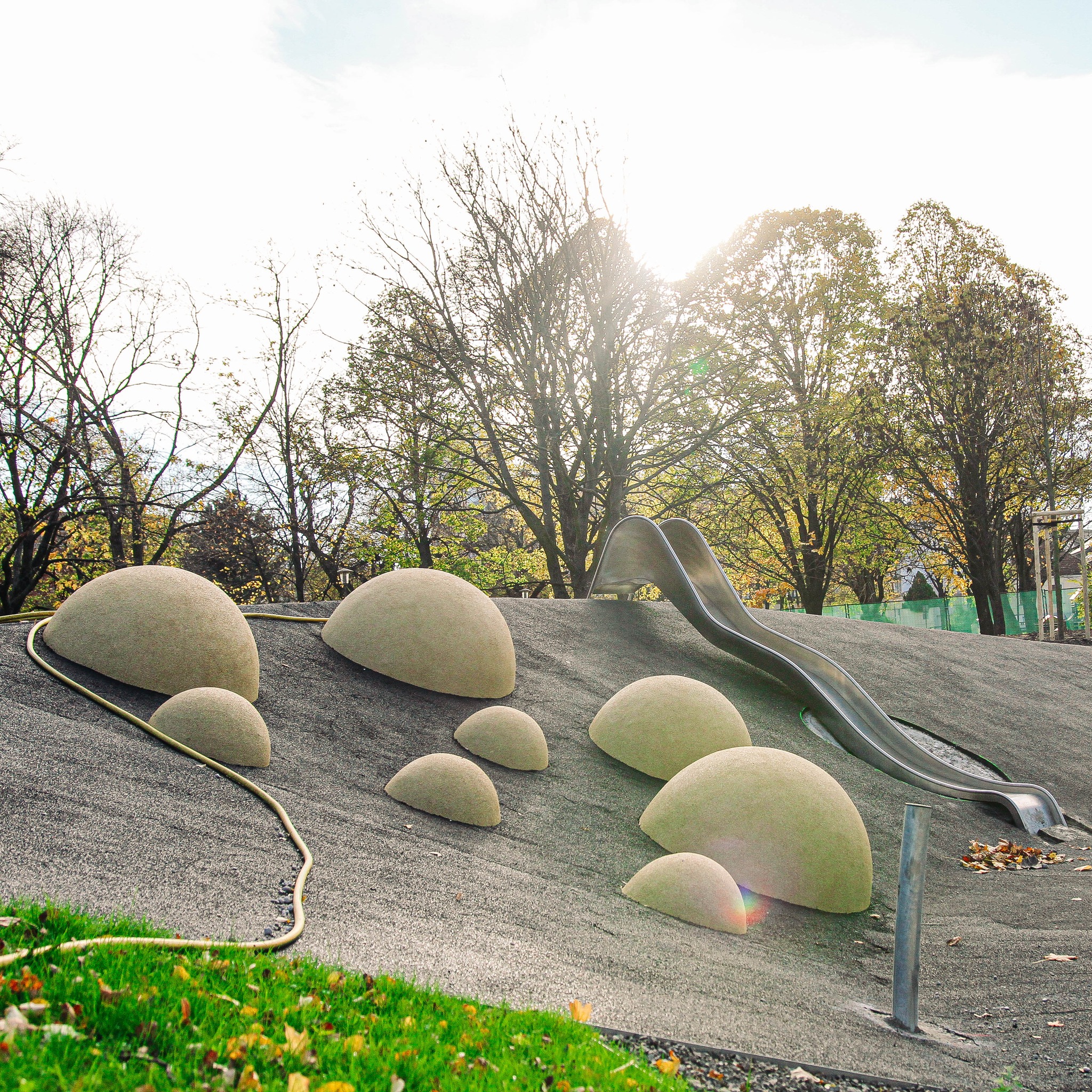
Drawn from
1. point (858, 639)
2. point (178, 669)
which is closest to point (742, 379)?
point (858, 639)

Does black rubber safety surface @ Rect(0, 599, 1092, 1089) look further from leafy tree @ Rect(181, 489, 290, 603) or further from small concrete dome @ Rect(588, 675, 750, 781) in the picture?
leafy tree @ Rect(181, 489, 290, 603)

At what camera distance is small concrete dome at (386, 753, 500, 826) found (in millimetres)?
6742

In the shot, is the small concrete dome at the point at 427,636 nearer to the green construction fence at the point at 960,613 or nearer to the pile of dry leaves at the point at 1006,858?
the pile of dry leaves at the point at 1006,858

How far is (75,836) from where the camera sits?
4418mm

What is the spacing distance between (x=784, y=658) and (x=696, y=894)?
674 centimetres

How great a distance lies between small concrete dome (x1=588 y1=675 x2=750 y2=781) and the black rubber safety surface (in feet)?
0.86

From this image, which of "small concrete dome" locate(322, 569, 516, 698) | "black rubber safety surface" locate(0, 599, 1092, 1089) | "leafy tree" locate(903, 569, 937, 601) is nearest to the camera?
"black rubber safety surface" locate(0, 599, 1092, 1089)

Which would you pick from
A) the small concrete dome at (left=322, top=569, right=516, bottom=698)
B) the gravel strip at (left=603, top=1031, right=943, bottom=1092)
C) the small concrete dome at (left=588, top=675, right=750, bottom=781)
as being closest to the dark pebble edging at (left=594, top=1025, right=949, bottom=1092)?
the gravel strip at (left=603, top=1031, right=943, bottom=1092)

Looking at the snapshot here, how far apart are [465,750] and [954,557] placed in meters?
24.8

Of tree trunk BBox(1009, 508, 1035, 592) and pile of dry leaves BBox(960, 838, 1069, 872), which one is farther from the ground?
tree trunk BBox(1009, 508, 1035, 592)

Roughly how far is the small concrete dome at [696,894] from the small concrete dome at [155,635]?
14.6ft

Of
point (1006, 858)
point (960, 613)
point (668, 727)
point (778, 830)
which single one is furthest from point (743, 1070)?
point (960, 613)

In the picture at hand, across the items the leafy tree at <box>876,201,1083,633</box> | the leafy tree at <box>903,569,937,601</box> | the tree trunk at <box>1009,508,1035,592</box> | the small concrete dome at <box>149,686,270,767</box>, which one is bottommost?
the small concrete dome at <box>149,686,270,767</box>

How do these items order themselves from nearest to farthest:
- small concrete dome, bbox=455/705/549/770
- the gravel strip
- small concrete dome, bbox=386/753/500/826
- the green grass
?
the green grass < the gravel strip < small concrete dome, bbox=386/753/500/826 < small concrete dome, bbox=455/705/549/770
